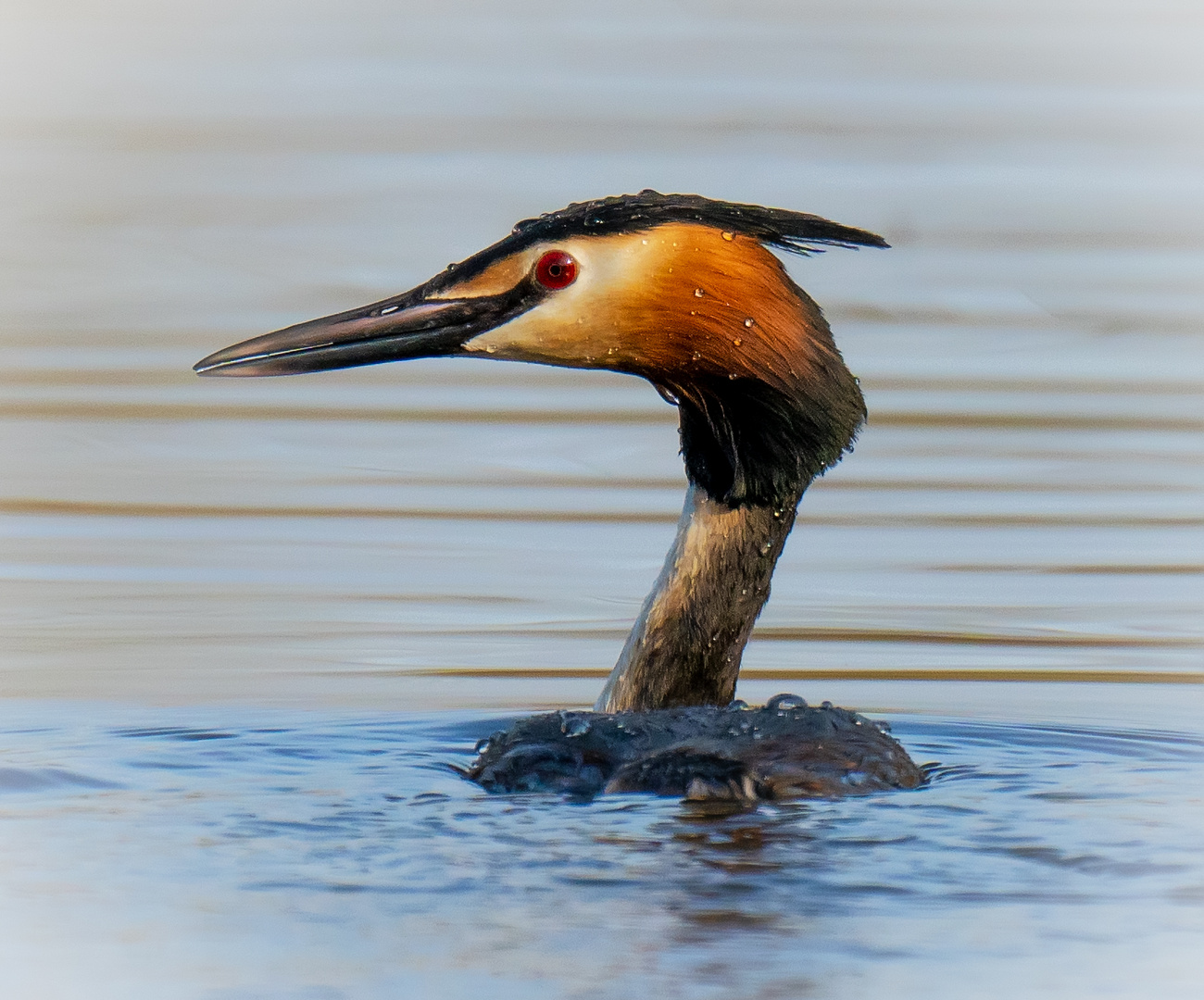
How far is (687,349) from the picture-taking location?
6082 mm

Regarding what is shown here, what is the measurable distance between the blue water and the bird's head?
35.3 inches

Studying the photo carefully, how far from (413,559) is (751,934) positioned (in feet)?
13.5

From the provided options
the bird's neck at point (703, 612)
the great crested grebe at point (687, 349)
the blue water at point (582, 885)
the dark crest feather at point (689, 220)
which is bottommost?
the blue water at point (582, 885)

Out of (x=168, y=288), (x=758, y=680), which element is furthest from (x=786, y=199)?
(x=758, y=680)

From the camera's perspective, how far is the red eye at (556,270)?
239 inches

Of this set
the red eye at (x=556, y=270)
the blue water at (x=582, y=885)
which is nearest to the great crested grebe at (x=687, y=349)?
the red eye at (x=556, y=270)

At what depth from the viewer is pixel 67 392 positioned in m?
10.4

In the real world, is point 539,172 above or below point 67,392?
above

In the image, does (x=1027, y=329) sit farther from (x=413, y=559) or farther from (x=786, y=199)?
(x=413, y=559)

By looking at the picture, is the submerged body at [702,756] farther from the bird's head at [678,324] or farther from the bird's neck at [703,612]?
the bird's head at [678,324]

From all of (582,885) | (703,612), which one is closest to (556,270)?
(703,612)

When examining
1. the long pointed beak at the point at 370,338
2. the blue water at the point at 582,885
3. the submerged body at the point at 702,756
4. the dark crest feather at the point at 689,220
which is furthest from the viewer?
the long pointed beak at the point at 370,338

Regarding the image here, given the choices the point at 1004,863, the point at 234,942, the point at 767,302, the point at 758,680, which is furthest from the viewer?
the point at 758,680

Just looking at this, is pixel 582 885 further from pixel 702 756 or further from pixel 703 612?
pixel 703 612
